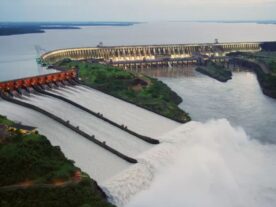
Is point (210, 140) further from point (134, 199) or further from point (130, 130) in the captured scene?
point (134, 199)

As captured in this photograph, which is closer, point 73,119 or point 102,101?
point 73,119

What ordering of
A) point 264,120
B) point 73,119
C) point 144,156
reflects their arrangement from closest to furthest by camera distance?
point 144,156, point 73,119, point 264,120

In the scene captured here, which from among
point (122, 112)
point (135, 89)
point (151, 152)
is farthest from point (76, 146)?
point (135, 89)

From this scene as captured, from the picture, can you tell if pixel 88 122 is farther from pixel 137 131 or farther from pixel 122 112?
pixel 122 112

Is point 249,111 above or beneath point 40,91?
beneath

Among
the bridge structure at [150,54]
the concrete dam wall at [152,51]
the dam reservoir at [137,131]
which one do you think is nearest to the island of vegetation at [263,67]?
the bridge structure at [150,54]

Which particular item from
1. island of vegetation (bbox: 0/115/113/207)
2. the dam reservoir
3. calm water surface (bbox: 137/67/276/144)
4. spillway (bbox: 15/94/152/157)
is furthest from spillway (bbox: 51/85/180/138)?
island of vegetation (bbox: 0/115/113/207)

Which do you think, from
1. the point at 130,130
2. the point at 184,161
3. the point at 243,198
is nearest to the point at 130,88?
the point at 130,130
